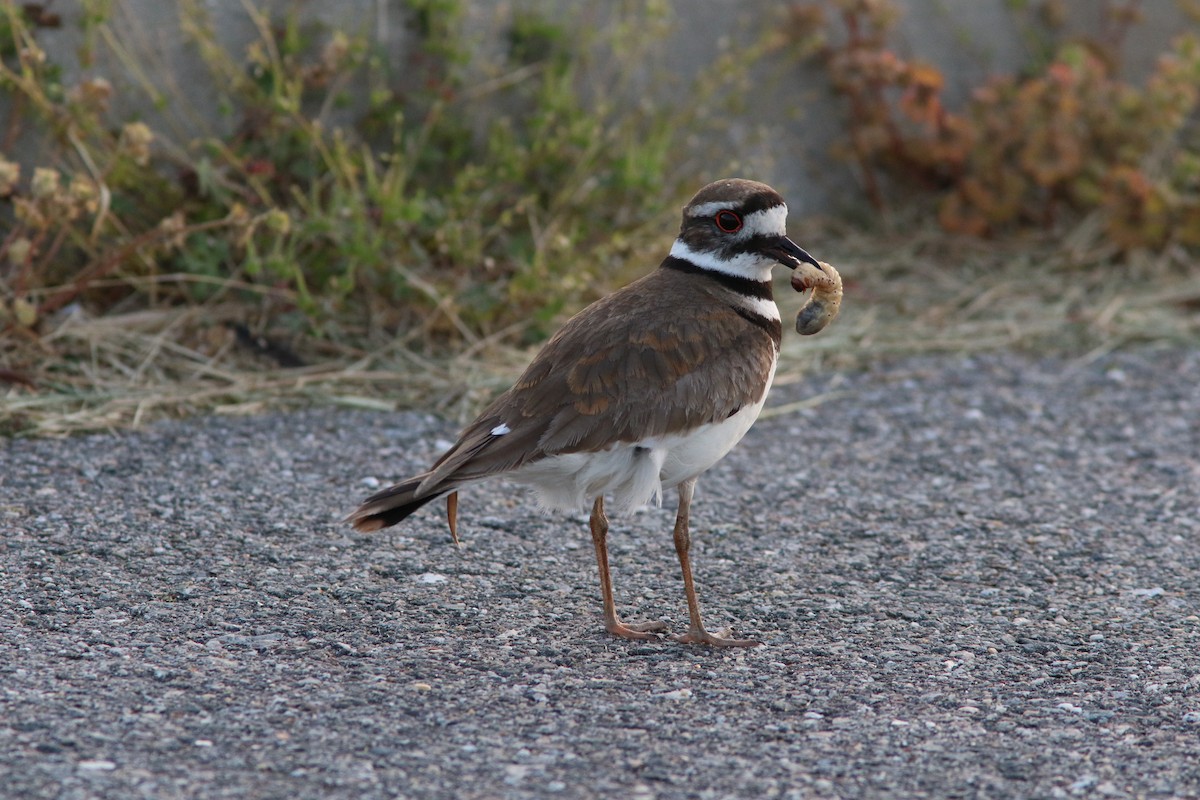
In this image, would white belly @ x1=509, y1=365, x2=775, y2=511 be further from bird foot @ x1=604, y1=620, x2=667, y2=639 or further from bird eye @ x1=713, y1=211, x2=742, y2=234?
bird eye @ x1=713, y1=211, x2=742, y2=234

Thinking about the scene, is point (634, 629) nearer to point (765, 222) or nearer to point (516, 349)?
point (765, 222)

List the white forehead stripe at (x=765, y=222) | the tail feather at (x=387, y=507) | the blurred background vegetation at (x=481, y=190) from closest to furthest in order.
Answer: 1. the tail feather at (x=387, y=507)
2. the white forehead stripe at (x=765, y=222)
3. the blurred background vegetation at (x=481, y=190)

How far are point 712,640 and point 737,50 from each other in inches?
210

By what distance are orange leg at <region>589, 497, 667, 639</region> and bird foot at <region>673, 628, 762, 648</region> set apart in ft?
0.36

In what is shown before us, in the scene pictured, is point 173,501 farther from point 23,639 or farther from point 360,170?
point 360,170

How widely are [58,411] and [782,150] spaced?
193 inches

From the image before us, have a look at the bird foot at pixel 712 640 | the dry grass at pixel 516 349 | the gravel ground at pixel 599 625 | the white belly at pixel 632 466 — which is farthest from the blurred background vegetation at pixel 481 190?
the bird foot at pixel 712 640

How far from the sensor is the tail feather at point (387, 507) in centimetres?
405

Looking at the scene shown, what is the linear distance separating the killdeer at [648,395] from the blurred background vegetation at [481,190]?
2025 millimetres

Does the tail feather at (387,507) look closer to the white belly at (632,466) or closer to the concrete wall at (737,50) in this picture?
the white belly at (632,466)

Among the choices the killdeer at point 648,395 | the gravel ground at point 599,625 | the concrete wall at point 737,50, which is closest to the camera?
the gravel ground at point 599,625

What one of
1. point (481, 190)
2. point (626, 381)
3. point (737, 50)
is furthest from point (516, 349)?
point (626, 381)

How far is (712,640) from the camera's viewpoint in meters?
4.22

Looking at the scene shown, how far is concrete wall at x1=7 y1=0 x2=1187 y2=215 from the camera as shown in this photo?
699 centimetres
